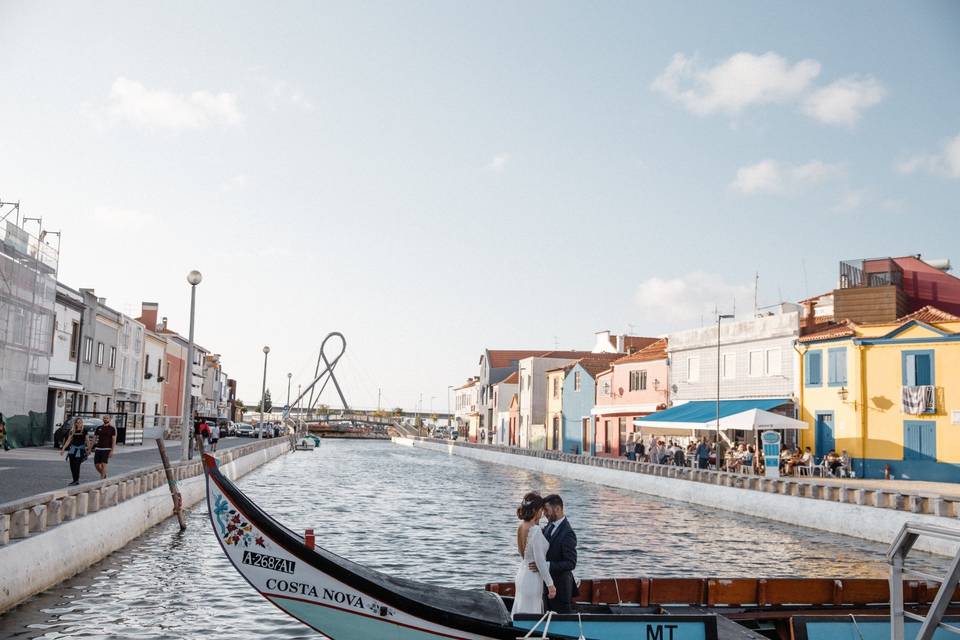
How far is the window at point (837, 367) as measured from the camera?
120 ft

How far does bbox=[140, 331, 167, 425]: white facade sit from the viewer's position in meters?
65.4

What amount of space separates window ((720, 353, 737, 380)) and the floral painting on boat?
122 ft

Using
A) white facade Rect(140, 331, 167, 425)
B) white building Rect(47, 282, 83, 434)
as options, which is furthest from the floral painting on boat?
white facade Rect(140, 331, 167, 425)

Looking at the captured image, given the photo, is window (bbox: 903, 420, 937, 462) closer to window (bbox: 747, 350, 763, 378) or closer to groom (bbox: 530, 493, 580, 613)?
window (bbox: 747, 350, 763, 378)

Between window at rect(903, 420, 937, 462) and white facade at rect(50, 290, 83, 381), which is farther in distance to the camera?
white facade at rect(50, 290, 83, 381)

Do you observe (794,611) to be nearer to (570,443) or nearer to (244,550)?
(244,550)

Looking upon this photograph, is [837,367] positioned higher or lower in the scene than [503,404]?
higher

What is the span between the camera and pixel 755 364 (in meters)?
42.1

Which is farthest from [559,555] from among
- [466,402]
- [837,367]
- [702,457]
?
[466,402]

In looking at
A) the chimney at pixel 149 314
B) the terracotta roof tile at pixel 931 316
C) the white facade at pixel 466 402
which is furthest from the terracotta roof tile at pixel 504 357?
the terracotta roof tile at pixel 931 316

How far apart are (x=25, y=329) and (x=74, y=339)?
1064 cm

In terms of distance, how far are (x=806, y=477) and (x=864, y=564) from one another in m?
15.9

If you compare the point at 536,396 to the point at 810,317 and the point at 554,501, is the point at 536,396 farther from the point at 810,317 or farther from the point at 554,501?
the point at 554,501

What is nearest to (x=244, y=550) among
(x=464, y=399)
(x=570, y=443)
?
(x=570, y=443)
